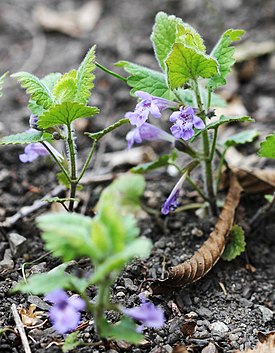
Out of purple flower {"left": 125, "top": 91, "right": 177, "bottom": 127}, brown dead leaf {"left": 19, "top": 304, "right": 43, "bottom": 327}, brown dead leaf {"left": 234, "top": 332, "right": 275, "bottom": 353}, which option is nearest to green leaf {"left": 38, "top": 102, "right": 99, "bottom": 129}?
purple flower {"left": 125, "top": 91, "right": 177, "bottom": 127}

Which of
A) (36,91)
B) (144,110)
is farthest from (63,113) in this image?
(144,110)

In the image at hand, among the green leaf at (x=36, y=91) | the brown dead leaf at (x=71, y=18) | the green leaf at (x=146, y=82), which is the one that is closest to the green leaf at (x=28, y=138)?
the green leaf at (x=36, y=91)

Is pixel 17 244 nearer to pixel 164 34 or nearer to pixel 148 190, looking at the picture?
pixel 148 190

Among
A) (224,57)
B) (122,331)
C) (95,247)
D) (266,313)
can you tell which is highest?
(224,57)

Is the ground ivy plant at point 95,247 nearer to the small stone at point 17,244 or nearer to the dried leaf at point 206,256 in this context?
the dried leaf at point 206,256

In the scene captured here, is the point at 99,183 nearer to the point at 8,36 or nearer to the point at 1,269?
the point at 1,269

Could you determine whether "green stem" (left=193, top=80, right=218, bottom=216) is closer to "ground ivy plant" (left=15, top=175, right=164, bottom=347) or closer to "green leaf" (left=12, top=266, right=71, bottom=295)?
"ground ivy plant" (left=15, top=175, right=164, bottom=347)
